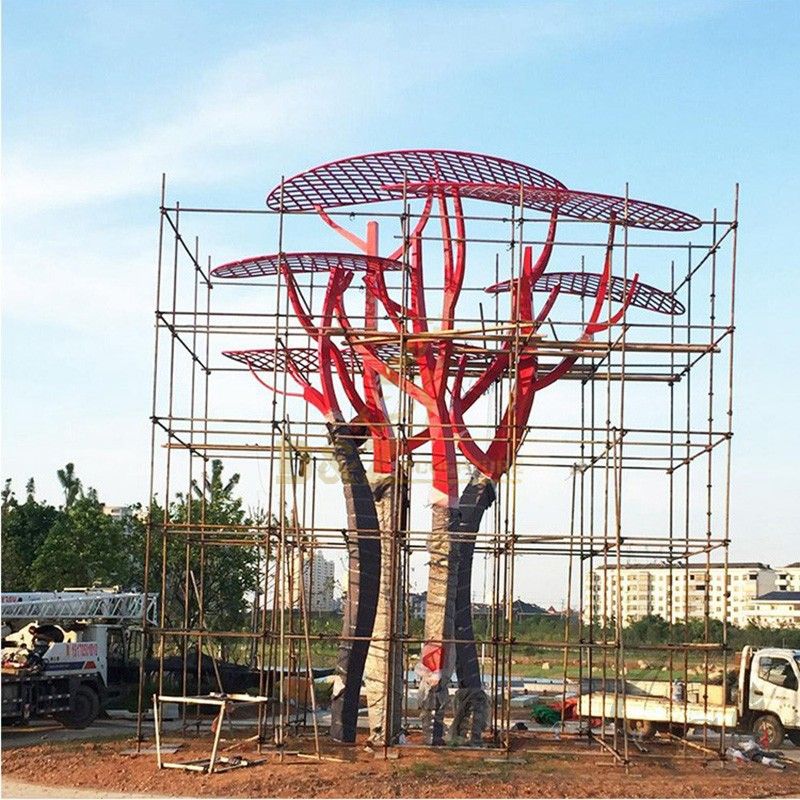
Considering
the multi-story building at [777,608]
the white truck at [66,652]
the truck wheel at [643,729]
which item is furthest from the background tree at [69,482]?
the multi-story building at [777,608]

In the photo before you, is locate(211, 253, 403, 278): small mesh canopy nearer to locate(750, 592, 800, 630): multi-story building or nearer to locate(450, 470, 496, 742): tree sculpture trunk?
locate(450, 470, 496, 742): tree sculpture trunk

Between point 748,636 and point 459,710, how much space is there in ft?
120

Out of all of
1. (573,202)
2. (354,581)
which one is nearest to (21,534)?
(354,581)

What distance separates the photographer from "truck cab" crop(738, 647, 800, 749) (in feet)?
69.5

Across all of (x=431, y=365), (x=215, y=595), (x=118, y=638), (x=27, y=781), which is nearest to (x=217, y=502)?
(x=215, y=595)

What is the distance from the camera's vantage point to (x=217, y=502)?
111 feet

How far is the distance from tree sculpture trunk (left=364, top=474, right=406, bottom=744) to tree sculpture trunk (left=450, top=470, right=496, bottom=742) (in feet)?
2.67

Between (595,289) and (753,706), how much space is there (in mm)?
7230

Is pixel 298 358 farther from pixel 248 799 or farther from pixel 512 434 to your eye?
pixel 248 799

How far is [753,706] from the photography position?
21.4 m

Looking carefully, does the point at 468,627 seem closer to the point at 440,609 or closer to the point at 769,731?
the point at 440,609

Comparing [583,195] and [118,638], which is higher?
[583,195]

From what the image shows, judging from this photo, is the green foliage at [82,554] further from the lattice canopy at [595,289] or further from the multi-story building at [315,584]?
the lattice canopy at [595,289]

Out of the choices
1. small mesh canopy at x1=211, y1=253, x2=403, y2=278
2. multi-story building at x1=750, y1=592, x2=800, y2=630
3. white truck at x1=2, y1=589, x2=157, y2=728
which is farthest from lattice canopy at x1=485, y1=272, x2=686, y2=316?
multi-story building at x1=750, y1=592, x2=800, y2=630
